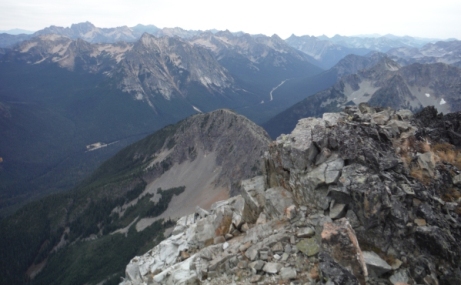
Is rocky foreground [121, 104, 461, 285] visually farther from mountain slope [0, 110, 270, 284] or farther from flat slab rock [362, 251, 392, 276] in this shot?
mountain slope [0, 110, 270, 284]

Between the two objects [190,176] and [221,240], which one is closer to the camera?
[221,240]

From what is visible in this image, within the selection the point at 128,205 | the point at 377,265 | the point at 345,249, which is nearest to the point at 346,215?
the point at 377,265

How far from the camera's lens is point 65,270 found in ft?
416

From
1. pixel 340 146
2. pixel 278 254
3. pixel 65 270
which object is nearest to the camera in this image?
pixel 278 254

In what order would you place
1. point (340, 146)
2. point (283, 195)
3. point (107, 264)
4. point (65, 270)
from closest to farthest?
point (340, 146), point (283, 195), point (107, 264), point (65, 270)

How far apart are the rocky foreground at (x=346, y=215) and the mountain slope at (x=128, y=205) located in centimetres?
9070

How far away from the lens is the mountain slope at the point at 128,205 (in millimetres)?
122750

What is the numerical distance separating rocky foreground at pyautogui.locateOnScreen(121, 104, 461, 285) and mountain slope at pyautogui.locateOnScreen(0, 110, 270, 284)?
90701mm

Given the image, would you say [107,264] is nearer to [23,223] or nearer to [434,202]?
[23,223]

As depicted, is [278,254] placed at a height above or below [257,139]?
above

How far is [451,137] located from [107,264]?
12130 centimetres

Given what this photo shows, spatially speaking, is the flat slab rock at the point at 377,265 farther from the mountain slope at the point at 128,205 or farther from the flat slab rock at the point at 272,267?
the mountain slope at the point at 128,205

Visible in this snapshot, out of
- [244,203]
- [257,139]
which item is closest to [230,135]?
[257,139]

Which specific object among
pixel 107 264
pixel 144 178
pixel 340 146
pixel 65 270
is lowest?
pixel 65 270
